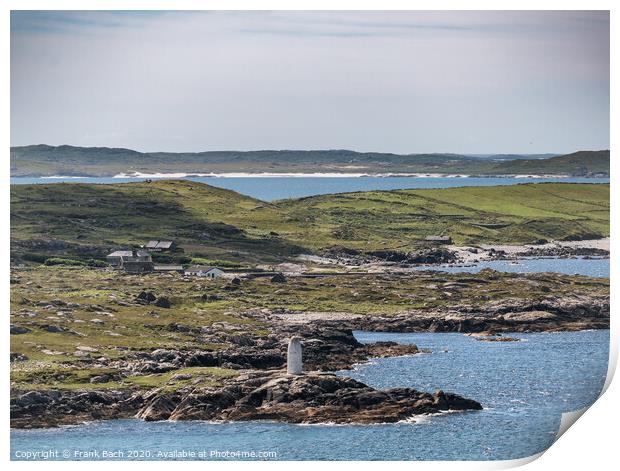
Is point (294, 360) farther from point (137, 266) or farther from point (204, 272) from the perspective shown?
point (137, 266)

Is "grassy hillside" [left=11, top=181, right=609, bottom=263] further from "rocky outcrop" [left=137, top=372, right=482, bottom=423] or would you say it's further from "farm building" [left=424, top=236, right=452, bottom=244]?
"rocky outcrop" [left=137, top=372, right=482, bottom=423]

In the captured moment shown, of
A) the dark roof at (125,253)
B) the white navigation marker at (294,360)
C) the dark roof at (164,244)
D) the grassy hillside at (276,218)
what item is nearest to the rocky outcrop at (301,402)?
the white navigation marker at (294,360)

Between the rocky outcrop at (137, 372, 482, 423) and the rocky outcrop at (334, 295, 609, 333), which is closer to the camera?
the rocky outcrop at (137, 372, 482, 423)

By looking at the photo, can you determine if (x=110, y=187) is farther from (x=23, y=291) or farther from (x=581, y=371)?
(x=581, y=371)

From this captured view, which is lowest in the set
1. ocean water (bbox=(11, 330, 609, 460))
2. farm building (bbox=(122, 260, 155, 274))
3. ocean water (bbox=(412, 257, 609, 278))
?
ocean water (bbox=(11, 330, 609, 460))

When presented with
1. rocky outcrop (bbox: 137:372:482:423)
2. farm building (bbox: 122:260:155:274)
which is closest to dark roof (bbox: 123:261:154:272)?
farm building (bbox: 122:260:155:274)
